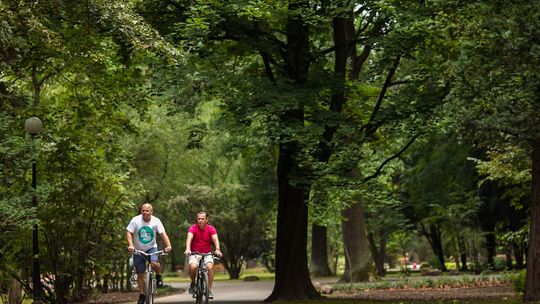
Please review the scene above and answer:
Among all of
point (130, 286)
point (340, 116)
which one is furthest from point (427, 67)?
point (130, 286)

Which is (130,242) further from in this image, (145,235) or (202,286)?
(202,286)

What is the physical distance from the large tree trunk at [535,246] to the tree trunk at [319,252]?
81.7ft

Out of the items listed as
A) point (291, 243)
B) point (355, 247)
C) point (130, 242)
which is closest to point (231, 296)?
point (291, 243)

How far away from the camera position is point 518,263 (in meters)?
37.0

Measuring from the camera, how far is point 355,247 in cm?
2906

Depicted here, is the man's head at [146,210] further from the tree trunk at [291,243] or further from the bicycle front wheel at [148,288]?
the tree trunk at [291,243]

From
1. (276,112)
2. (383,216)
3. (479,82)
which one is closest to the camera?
(479,82)

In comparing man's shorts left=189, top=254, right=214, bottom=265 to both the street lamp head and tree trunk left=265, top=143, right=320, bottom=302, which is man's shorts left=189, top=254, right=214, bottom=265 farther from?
the street lamp head

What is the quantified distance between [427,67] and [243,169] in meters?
28.6

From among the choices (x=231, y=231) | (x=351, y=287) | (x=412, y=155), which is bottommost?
(x=351, y=287)

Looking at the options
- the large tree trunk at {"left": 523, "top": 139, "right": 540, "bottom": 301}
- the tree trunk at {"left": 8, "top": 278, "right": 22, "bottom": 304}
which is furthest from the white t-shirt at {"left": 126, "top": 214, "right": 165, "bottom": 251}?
the tree trunk at {"left": 8, "top": 278, "right": 22, "bottom": 304}

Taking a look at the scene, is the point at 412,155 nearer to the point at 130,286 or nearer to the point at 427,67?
the point at 130,286

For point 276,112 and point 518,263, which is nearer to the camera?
→ point 276,112

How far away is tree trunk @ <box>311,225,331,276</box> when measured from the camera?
126 ft
